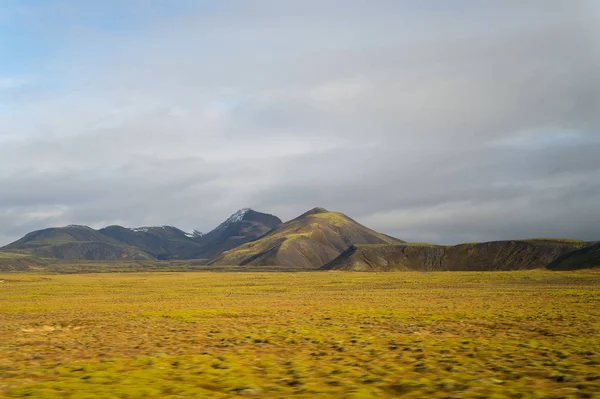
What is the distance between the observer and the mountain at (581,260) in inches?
5857

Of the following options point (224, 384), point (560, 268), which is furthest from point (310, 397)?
point (560, 268)

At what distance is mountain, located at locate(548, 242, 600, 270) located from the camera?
149m

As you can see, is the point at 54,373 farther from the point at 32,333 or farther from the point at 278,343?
the point at 32,333

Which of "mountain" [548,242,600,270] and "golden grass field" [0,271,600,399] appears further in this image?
"mountain" [548,242,600,270]

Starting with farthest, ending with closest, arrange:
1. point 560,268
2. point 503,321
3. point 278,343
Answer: point 560,268
point 503,321
point 278,343

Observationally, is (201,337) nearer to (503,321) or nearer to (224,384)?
(224,384)

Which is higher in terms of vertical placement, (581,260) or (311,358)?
(311,358)

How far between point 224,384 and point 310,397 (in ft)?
8.83

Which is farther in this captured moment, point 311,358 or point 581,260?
point 581,260

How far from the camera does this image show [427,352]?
16906 millimetres

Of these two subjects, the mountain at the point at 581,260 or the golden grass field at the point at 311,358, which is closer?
the golden grass field at the point at 311,358

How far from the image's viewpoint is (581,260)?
156 meters

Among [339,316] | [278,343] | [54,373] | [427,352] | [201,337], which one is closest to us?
[54,373]

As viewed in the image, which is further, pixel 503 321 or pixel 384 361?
pixel 503 321
